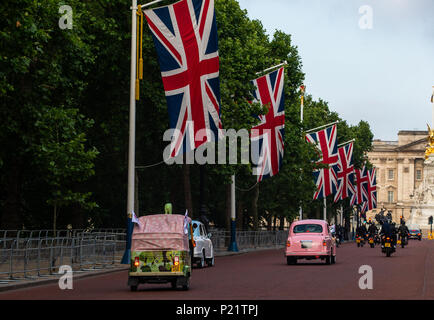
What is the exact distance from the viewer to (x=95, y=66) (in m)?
47.9

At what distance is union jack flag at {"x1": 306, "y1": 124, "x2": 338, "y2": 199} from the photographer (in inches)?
2601

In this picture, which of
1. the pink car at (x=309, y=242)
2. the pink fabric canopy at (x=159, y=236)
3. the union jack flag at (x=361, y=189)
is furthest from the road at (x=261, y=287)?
the union jack flag at (x=361, y=189)

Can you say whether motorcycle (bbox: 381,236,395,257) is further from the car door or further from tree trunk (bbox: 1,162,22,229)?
tree trunk (bbox: 1,162,22,229)

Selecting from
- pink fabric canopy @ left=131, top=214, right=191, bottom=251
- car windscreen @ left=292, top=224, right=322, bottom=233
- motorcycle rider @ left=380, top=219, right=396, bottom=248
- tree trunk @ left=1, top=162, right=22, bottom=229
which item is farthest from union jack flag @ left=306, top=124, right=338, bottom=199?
pink fabric canopy @ left=131, top=214, right=191, bottom=251

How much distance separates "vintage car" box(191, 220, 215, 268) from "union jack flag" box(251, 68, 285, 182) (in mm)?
11498

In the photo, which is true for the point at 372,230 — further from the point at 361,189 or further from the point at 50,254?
the point at 50,254

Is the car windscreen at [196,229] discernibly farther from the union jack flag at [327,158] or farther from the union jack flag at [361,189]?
the union jack flag at [361,189]

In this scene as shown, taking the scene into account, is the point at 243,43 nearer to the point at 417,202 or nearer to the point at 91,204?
the point at 91,204

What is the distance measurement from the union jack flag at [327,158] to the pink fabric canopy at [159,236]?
41204 millimetres

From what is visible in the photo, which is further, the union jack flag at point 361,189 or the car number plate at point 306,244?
the union jack flag at point 361,189

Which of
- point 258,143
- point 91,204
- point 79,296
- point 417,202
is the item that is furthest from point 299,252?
point 417,202

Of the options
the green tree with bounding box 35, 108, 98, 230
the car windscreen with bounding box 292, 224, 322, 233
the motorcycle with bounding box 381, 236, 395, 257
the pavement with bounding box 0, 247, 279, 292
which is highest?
the green tree with bounding box 35, 108, 98, 230

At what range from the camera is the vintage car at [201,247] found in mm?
37219
